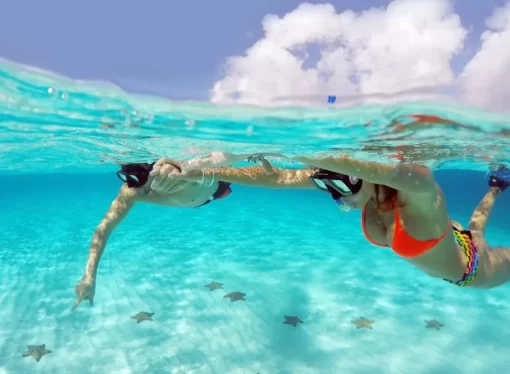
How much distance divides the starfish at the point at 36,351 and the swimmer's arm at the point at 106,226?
2.51 metres

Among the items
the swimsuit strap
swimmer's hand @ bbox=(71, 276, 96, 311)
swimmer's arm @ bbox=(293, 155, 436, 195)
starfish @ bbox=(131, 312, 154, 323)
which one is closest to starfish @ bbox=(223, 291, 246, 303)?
starfish @ bbox=(131, 312, 154, 323)

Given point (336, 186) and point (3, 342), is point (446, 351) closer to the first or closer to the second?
point (336, 186)

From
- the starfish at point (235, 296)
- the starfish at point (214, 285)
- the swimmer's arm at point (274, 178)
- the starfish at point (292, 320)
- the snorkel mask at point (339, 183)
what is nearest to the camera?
the snorkel mask at point (339, 183)

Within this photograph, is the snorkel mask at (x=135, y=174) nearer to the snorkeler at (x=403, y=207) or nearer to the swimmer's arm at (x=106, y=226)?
the swimmer's arm at (x=106, y=226)

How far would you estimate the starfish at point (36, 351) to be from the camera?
7659mm

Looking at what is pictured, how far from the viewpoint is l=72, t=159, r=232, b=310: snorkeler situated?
677cm

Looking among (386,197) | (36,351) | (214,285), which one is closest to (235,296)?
(214,285)

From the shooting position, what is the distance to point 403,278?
42.6ft

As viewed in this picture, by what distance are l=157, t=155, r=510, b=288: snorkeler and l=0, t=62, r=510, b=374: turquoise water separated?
9.87ft

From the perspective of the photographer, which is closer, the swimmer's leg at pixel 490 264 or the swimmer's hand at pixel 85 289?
the swimmer's leg at pixel 490 264

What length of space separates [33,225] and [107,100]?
61.0 ft

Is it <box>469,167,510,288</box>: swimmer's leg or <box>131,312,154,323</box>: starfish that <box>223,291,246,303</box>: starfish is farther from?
<box>469,167,510,288</box>: swimmer's leg

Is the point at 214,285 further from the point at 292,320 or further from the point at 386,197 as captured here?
the point at 386,197

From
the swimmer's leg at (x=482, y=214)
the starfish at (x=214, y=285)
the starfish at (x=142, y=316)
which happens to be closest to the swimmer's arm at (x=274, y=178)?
the swimmer's leg at (x=482, y=214)
